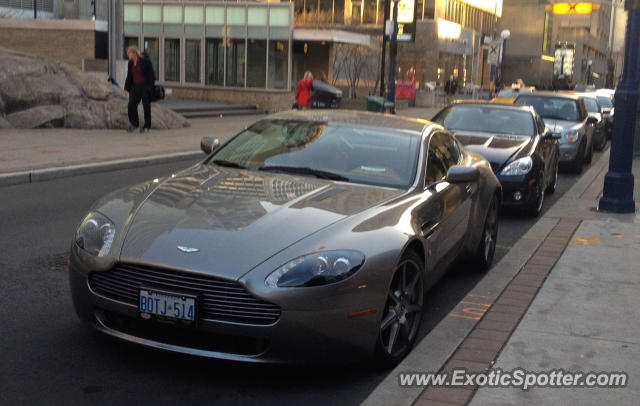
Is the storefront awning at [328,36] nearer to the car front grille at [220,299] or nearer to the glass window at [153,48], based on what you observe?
the glass window at [153,48]

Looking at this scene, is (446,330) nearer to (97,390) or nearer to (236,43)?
(97,390)

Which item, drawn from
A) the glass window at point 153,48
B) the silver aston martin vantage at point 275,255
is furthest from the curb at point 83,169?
the glass window at point 153,48

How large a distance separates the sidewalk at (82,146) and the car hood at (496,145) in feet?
20.3

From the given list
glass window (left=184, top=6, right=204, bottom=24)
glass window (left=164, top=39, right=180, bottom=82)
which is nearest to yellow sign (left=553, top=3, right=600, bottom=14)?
glass window (left=184, top=6, right=204, bottom=24)

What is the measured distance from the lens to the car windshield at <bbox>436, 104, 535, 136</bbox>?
11891 millimetres

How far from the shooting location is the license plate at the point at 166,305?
4.25 metres

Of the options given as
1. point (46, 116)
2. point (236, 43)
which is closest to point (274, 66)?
point (236, 43)

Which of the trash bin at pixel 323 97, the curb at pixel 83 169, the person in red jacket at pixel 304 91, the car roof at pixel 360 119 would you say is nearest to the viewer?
the car roof at pixel 360 119

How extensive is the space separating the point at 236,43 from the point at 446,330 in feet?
98.3

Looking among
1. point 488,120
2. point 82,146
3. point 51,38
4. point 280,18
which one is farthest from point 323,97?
point 488,120

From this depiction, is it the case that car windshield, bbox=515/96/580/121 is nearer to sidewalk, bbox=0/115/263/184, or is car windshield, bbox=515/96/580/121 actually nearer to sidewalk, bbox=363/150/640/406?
sidewalk, bbox=0/115/263/184

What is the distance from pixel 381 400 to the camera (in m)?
4.19

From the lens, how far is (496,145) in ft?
36.0

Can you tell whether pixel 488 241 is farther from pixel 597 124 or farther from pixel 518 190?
pixel 597 124
